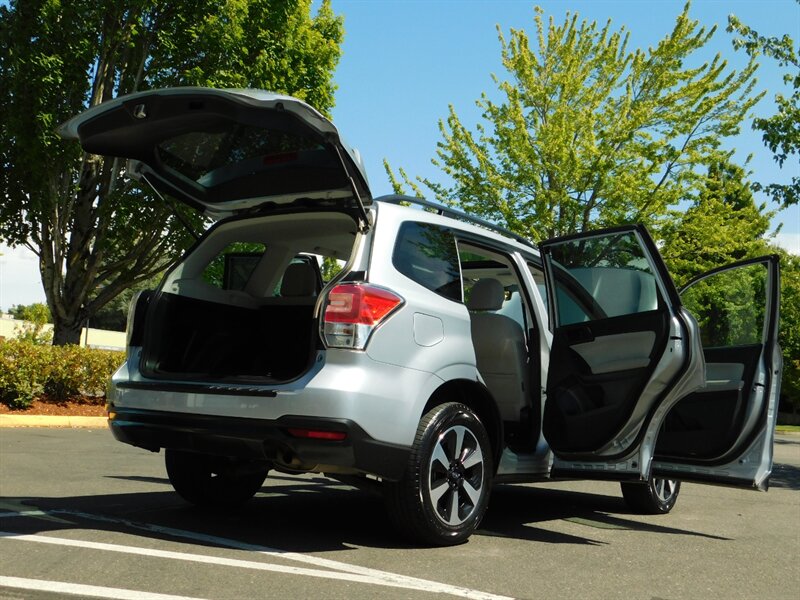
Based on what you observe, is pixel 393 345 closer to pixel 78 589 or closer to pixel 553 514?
pixel 78 589

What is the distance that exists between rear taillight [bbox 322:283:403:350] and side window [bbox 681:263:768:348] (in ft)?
8.30

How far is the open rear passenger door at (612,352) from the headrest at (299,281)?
1572 millimetres

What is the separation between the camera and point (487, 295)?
19.0 feet

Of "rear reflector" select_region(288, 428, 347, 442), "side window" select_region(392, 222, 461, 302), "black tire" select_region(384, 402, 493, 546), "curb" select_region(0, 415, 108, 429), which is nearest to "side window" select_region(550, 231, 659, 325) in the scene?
"side window" select_region(392, 222, 461, 302)

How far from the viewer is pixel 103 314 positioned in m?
76.0

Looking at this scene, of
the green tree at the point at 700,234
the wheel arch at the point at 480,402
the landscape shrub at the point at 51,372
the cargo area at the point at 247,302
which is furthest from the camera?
the green tree at the point at 700,234

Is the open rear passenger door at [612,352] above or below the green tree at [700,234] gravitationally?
below

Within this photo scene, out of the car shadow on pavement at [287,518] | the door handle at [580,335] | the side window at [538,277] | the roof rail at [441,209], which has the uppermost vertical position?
the roof rail at [441,209]

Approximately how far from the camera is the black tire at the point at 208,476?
18.9 feet

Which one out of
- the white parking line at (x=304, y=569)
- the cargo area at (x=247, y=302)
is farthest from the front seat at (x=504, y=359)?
the white parking line at (x=304, y=569)

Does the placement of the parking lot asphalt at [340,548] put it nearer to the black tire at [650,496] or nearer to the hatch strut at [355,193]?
the black tire at [650,496]

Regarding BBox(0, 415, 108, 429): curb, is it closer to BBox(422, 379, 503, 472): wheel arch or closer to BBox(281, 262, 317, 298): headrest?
BBox(281, 262, 317, 298): headrest

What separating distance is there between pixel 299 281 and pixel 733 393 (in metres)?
3.03

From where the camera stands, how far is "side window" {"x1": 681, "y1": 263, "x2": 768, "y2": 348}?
20.1ft
